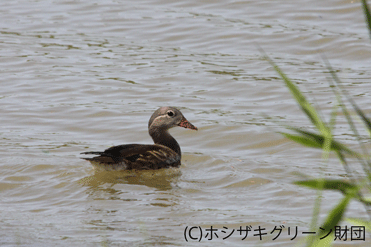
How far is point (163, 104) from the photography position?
10156mm

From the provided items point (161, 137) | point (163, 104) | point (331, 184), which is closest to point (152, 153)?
point (161, 137)

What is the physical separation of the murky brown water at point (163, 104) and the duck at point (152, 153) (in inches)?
5.4

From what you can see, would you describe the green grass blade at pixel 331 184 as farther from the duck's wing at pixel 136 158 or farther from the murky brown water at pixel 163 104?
the duck's wing at pixel 136 158

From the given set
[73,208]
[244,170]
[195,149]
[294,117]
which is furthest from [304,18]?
[73,208]

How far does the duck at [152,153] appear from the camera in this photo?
23.7ft

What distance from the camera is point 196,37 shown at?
44.0ft

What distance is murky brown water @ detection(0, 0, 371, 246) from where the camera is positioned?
5809 mm

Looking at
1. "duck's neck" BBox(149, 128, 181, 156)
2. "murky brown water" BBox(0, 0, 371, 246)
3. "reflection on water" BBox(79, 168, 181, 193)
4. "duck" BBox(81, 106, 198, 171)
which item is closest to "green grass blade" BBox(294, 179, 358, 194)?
"murky brown water" BBox(0, 0, 371, 246)

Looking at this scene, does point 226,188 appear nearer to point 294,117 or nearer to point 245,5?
point 294,117

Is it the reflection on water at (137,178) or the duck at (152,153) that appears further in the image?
the duck at (152,153)

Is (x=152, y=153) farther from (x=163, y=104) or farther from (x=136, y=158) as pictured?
(x=163, y=104)

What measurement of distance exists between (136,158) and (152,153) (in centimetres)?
24

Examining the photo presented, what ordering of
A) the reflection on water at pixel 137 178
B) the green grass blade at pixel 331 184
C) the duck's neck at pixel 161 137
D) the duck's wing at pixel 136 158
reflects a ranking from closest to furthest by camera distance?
the green grass blade at pixel 331 184
the reflection on water at pixel 137 178
the duck's wing at pixel 136 158
the duck's neck at pixel 161 137

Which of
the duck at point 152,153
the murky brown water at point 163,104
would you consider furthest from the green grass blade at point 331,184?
the duck at point 152,153
